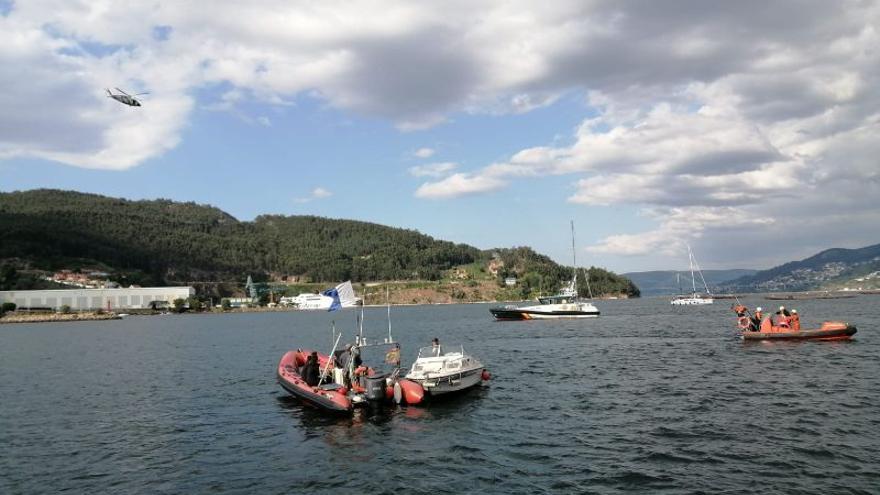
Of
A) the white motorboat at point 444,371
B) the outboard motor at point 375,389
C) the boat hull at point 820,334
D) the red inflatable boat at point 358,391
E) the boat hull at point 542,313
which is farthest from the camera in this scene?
the boat hull at point 542,313

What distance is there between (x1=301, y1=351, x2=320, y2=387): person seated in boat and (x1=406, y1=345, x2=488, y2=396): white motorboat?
510 cm

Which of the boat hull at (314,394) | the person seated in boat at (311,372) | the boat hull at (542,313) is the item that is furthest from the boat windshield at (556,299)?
the person seated in boat at (311,372)

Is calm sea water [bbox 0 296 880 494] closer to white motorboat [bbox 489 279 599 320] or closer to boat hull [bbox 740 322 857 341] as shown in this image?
boat hull [bbox 740 322 857 341]

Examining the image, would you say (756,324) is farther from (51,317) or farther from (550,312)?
(51,317)

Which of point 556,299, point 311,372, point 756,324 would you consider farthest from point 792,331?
point 556,299

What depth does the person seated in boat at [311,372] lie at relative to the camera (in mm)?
31984

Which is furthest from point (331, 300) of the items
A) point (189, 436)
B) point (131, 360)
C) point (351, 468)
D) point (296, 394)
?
point (131, 360)

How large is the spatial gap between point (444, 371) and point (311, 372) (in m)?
7.36

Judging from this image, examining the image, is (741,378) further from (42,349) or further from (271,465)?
(42,349)

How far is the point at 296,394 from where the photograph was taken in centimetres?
3125

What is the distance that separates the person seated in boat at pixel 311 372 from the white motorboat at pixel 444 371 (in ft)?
16.7

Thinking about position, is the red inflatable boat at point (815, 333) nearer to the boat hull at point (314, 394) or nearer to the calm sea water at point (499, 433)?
the calm sea water at point (499, 433)

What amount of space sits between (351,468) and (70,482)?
31.4ft

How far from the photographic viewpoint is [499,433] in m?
24.8
